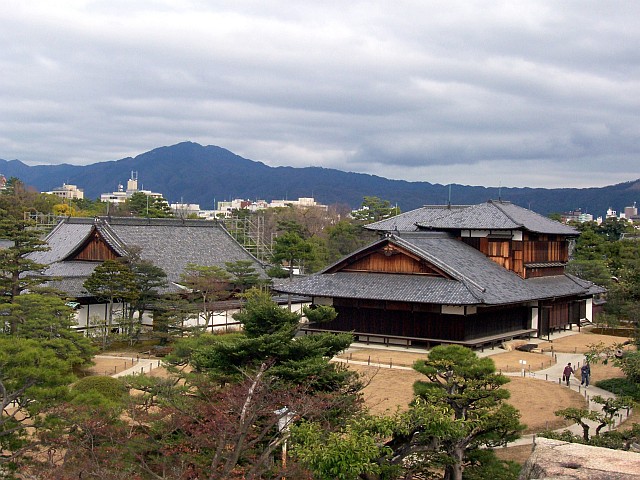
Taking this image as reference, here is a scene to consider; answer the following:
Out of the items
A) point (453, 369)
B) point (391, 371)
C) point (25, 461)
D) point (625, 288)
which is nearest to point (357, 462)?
point (453, 369)

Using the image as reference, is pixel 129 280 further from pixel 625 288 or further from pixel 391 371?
pixel 625 288

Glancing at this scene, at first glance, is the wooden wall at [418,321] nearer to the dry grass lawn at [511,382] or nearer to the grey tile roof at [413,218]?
the dry grass lawn at [511,382]

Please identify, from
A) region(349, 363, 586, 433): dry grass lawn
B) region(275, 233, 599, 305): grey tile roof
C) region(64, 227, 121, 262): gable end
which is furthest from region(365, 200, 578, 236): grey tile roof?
region(64, 227, 121, 262): gable end

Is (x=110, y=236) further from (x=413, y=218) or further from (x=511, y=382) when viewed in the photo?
(x=511, y=382)

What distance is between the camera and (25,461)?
12938 millimetres

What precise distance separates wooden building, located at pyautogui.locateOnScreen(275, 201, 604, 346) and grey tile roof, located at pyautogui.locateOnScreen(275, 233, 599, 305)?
0.15 feet

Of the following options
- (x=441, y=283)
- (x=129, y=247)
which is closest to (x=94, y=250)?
(x=129, y=247)

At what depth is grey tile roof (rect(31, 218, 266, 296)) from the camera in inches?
1437

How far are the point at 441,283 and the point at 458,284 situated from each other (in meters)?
0.81

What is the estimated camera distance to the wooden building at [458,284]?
98.7 ft

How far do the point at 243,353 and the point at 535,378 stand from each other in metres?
14.2

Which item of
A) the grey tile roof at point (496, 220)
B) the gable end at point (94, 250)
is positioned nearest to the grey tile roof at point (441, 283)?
the grey tile roof at point (496, 220)

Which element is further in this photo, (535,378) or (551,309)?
(551,309)

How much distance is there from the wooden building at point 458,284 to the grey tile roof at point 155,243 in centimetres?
746
